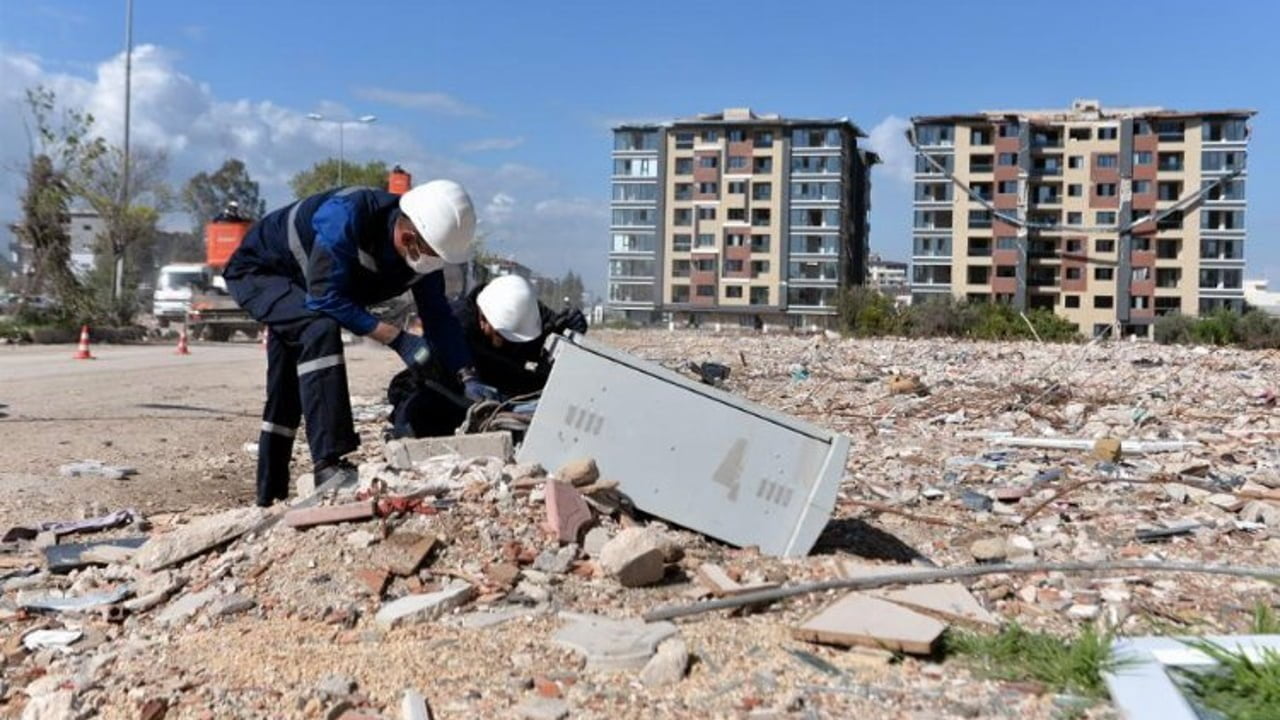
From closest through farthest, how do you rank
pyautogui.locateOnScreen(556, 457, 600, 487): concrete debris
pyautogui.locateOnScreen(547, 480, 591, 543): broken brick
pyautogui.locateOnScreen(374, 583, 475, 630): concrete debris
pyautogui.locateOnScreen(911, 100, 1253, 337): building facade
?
pyautogui.locateOnScreen(374, 583, 475, 630): concrete debris, pyautogui.locateOnScreen(547, 480, 591, 543): broken brick, pyautogui.locateOnScreen(556, 457, 600, 487): concrete debris, pyautogui.locateOnScreen(911, 100, 1253, 337): building facade

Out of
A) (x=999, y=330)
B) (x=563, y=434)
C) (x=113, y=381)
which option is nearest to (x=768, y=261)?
(x=999, y=330)

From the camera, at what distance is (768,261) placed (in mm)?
70562

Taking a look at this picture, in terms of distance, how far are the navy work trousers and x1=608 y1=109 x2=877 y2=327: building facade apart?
2467 inches

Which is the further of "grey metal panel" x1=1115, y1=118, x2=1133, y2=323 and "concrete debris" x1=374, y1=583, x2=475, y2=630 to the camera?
"grey metal panel" x1=1115, y1=118, x2=1133, y2=323

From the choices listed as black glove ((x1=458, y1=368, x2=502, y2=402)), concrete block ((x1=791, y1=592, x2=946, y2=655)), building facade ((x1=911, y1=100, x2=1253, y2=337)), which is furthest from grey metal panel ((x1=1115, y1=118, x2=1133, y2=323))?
concrete block ((x1=791, y1=592, x2=946, y2=655))

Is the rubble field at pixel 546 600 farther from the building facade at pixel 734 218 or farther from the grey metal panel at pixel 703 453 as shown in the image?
the building facade at pixel 734 218

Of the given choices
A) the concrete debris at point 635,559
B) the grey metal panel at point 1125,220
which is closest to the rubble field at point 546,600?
the concrete debris at point 635,559

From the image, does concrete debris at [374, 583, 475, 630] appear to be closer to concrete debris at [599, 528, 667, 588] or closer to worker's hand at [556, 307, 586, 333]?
concrete debris at [599, 528, 667, 588]

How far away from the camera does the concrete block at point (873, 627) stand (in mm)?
2793

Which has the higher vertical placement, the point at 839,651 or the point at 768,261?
the point at 768,261

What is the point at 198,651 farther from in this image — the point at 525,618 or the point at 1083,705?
the point at 1083,705

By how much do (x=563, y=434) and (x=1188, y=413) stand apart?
308 inches

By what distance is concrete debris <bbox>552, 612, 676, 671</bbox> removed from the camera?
9.02 feet

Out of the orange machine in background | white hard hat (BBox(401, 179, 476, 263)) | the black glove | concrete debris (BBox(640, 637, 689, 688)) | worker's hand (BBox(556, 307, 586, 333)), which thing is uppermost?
the orange machine in background
